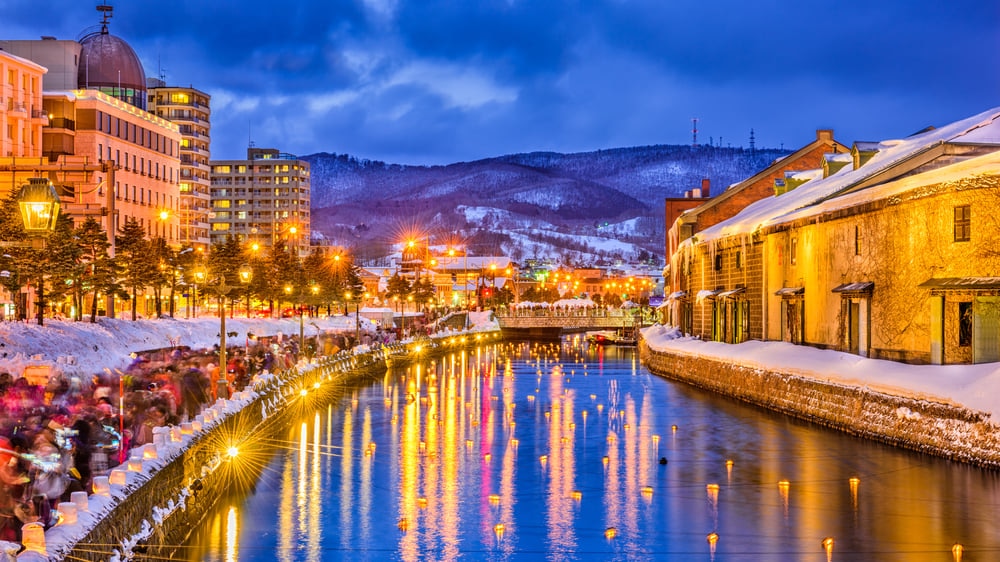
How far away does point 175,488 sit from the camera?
2022 centimetres

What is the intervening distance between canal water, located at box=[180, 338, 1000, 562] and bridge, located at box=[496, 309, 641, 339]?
8510 cm

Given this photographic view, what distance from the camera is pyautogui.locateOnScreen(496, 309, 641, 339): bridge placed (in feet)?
426

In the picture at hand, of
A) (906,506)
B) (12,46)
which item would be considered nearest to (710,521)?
(906,506)

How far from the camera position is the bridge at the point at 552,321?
426 feet

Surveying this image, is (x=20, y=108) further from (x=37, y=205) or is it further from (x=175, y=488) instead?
(x=37, y=205)

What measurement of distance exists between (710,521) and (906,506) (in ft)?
15.0

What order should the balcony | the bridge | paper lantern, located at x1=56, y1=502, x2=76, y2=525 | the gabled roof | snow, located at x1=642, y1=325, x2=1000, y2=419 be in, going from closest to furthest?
1. paper lantern, located at x1=56, y1=502, x2=76, y2=525
2. snow, located at x1=642, y1=325, x2=1000, y2=419
3. the gabled roof
4. the balcony
5. the bridge

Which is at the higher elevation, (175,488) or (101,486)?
(101,486)

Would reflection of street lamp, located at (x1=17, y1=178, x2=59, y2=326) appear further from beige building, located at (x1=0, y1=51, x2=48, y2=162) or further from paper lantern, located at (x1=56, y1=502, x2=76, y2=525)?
beige building, located at (x1=0, y1=51, x2=48, y2=162)

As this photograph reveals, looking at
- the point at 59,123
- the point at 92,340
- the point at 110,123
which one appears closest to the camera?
the point at 92,340

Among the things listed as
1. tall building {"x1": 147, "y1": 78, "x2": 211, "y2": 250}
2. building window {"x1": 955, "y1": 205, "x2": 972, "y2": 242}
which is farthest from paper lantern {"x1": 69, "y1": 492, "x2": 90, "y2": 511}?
tall building {"x1": 147, "y1": 78, "x2": 211, "y2": 250}

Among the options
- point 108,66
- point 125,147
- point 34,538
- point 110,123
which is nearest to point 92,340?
point 34,538

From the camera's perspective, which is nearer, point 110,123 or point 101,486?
point 101,486

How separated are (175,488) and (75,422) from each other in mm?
2530
